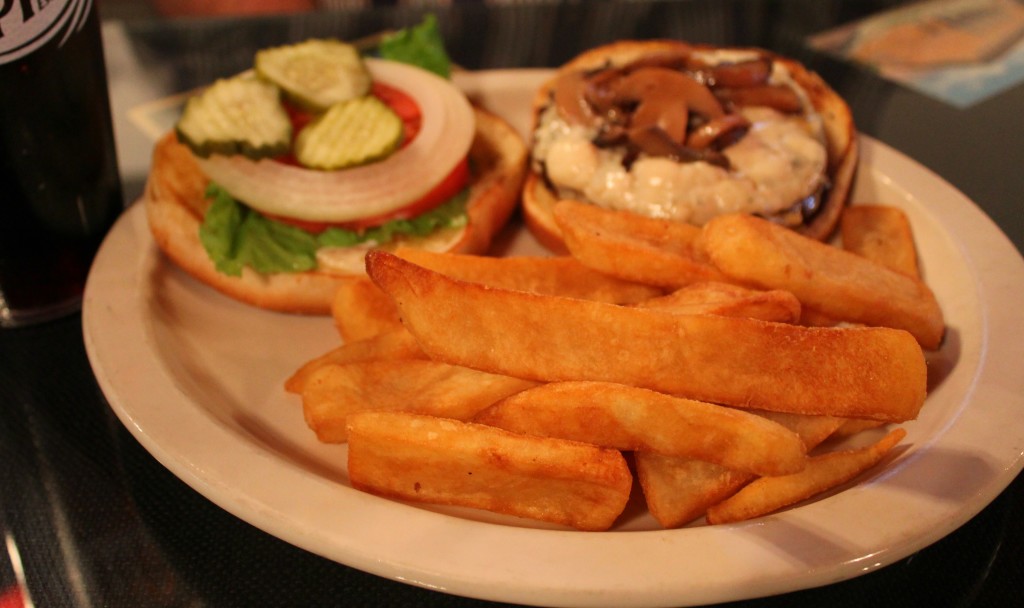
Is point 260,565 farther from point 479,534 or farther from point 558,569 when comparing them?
point 558,569

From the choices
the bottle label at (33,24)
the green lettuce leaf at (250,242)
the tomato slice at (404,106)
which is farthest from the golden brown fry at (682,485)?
the bottle label at (33,24)

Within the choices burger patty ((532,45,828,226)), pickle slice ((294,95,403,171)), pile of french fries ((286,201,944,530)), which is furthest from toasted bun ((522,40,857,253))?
pile of french fries ((286,201,944,530))

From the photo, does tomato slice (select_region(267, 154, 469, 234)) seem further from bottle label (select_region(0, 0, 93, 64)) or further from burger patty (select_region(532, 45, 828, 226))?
bottle label (select_region(0, 0, 93, 64))

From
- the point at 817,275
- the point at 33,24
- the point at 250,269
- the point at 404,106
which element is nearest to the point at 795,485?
the point at 817,275

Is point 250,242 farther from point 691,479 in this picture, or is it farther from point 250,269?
point 691,479

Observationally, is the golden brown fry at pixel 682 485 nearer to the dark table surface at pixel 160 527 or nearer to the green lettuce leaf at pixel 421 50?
the dark table surface at pixel 160 527
